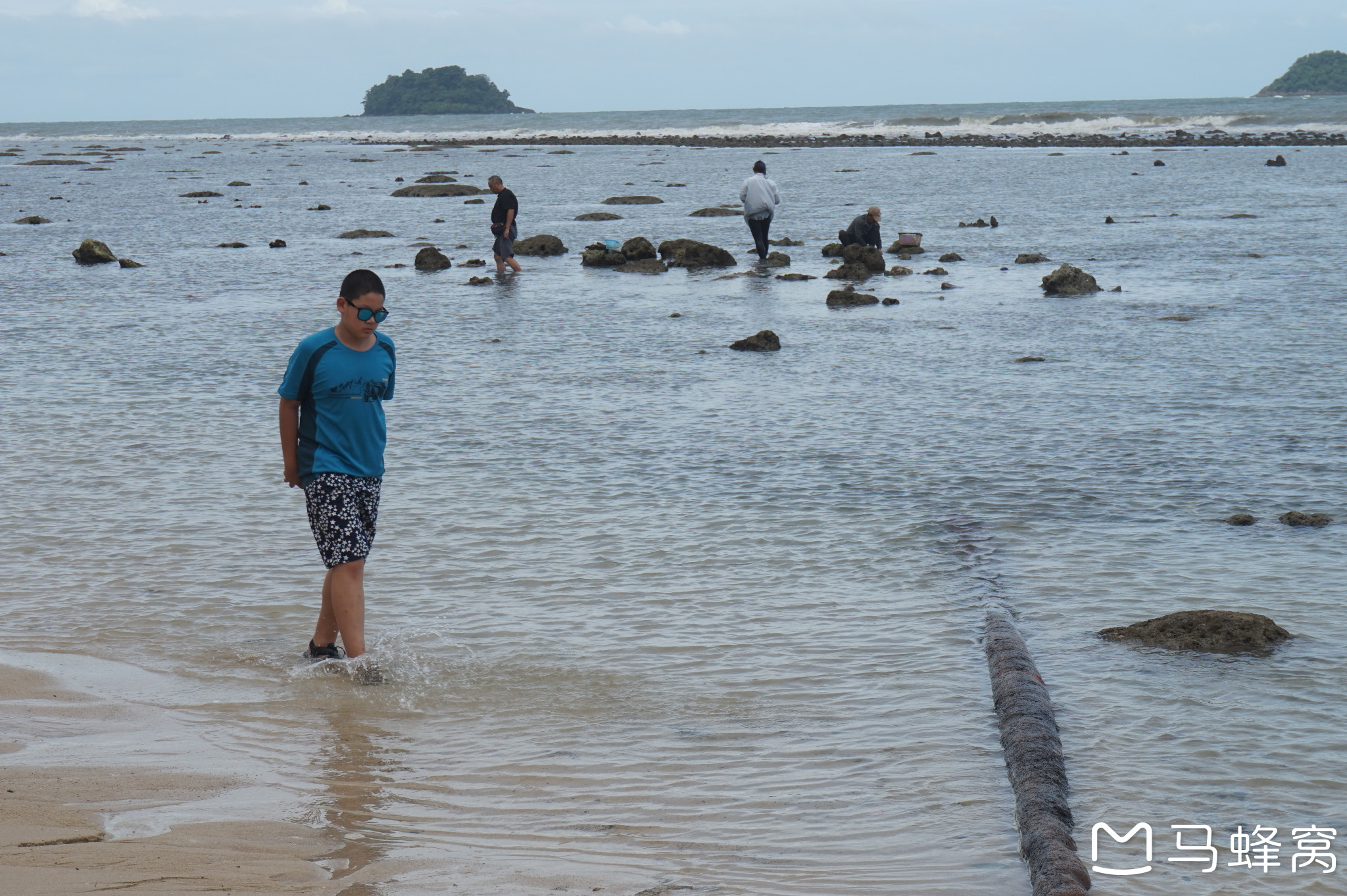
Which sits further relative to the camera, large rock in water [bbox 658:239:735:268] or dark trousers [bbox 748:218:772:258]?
large rock in water [bbox 658:239:735:268]

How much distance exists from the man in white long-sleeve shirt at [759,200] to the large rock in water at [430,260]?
568 cm

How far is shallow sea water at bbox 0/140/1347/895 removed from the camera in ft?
15.5

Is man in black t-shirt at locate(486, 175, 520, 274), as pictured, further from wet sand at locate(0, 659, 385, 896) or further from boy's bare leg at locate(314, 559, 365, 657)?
wet sand at locate(0, 659, 385, 896)

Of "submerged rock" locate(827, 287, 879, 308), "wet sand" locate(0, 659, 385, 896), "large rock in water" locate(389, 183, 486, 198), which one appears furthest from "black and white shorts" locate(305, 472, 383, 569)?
"large rock in water" locate(389, 183, 486, 198)

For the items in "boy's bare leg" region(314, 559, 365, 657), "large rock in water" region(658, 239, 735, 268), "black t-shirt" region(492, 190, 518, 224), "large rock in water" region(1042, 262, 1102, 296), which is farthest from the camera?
"large rock in water" region(658, 239, 735, 268)

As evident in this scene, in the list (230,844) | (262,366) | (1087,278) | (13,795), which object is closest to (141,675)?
(13,795)

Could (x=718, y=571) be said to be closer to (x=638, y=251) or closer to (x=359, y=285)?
(x=359, y=285)

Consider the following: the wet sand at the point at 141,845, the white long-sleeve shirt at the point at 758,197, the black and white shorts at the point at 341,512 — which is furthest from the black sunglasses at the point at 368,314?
the white long-sleeve shirt at the point at 758,197

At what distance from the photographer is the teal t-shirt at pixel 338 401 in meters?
5.71

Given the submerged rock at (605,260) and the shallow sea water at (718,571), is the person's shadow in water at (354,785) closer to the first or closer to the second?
the shallow sea water at (718,571)

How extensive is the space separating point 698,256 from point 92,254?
38.8 ft

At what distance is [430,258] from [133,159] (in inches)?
2444

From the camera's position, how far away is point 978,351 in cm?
1497

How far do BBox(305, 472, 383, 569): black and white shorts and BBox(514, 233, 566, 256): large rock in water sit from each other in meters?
21.1
